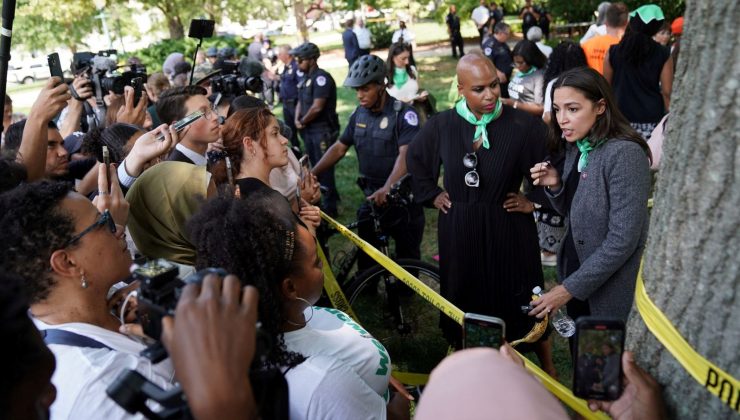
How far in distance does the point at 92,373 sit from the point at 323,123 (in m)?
6.35

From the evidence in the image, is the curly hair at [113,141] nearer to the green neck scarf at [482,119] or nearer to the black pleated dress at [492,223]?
the black pleated dress at [492,223]

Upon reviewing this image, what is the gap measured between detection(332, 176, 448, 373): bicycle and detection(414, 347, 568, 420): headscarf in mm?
3269

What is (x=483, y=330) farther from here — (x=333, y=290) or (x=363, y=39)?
(x=363, y=39)

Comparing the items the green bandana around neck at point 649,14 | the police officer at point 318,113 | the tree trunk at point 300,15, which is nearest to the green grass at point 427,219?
the police officer at point 318,113

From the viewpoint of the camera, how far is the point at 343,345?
2.16m

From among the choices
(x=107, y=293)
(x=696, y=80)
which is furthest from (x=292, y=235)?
(x=696, y=80)

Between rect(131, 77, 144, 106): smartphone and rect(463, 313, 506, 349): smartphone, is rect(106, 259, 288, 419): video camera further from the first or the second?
rect(131, 77, 144, 106): smartphone

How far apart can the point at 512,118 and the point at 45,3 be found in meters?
25.2

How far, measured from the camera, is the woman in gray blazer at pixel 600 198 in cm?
268

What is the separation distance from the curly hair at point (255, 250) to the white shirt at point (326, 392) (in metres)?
0.06

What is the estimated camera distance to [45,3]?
2345 cm

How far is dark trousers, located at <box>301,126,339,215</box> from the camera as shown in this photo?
745cm

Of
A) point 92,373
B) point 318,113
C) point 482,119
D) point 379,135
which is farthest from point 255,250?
point 318,113

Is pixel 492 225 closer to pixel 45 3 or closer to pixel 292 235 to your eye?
pixel 292 235
